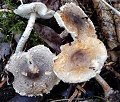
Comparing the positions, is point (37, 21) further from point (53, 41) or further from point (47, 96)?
point (47, 96)

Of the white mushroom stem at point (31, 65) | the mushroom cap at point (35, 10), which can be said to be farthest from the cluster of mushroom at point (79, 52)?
the white mushroom stem at point (31, 65)

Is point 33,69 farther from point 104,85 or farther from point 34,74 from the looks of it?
point 104,85

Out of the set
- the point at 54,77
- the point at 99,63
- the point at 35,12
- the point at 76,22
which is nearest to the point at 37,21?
the point at 35,12

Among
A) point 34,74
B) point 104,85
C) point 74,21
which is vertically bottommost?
point 104,85

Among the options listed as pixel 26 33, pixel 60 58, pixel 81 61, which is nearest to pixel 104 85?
pixel 81 61

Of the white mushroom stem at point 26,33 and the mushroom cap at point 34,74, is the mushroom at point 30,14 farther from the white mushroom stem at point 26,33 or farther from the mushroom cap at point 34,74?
the mushroom cap at point 34,74

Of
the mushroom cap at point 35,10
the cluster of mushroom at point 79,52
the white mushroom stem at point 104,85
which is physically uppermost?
the mushroom cap at point 35,10

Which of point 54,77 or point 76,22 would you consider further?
point 76,22
